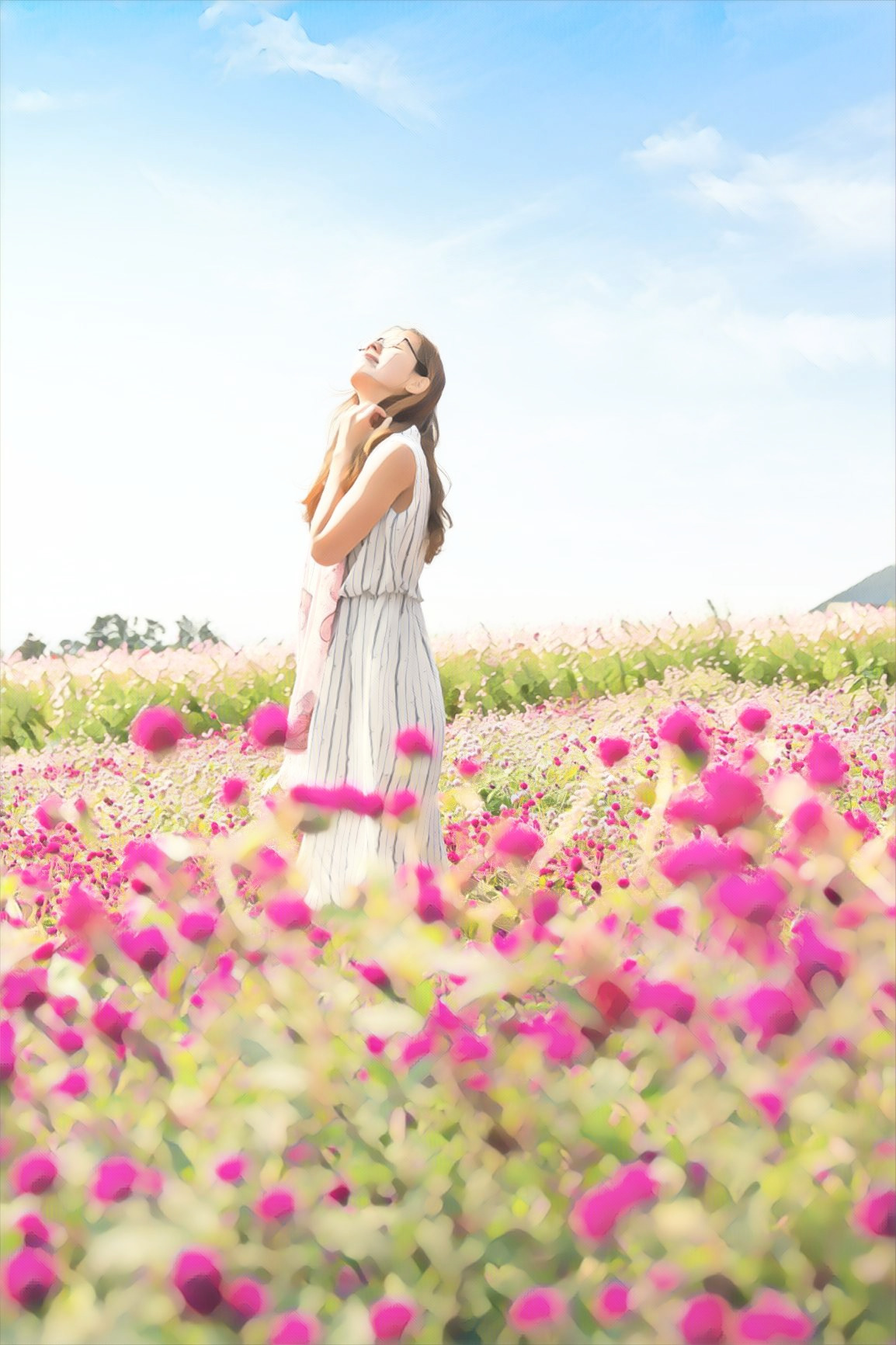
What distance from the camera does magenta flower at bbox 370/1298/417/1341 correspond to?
1.30 metres

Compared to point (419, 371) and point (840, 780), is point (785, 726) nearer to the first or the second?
point (419, 371)

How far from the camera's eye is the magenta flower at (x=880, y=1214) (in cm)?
139

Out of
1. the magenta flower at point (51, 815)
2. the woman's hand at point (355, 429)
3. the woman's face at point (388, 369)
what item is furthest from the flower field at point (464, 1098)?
the woman's face at point (388, 369)

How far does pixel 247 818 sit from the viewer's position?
249 inches

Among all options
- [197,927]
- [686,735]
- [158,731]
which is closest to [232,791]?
[158,731]

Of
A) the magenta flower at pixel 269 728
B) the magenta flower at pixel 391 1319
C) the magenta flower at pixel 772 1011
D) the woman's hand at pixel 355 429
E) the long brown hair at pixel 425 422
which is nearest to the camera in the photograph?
the magenta flower at pixel 391 1319

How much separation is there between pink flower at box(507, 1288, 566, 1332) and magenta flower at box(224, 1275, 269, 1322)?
0.95 ft

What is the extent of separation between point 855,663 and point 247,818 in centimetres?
647

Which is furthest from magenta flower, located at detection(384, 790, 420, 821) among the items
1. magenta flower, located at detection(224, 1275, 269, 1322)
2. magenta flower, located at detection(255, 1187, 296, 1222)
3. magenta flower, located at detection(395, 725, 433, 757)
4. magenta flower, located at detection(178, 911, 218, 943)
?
magenta flower, located at detection(224, 1275, 269, 1322)

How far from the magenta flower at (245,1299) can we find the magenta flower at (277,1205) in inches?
3.7

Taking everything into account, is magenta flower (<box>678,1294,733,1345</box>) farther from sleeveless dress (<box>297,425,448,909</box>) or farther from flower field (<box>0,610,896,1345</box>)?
sleeveless dress (<box>297,425,448,909</box>)

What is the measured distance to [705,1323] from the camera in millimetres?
1224

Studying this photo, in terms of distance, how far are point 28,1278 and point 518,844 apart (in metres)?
1.06

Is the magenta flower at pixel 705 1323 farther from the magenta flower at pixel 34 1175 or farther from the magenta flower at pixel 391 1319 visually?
the magenta flower at pixel 34 1175
